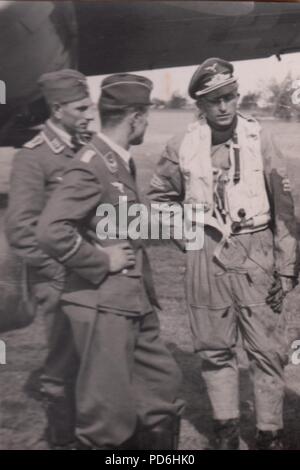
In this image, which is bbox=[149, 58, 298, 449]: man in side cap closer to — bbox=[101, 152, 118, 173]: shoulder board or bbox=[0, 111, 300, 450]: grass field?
bbox=[0, 111, 300, 450]: grass field

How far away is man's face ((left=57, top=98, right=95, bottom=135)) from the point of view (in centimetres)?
283

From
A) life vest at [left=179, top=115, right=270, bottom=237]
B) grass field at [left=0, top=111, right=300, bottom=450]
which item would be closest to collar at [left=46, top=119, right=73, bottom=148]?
grass field at [left=0, top=111, right=300, bottom=450]

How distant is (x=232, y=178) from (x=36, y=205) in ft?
2.98

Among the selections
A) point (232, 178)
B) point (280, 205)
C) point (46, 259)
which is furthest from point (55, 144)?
point (280, 205)

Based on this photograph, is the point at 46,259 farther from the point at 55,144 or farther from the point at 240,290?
the point at 240,290

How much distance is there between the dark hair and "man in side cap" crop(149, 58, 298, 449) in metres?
0.25

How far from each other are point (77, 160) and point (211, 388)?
1.22 meters

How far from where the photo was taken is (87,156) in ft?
9.02

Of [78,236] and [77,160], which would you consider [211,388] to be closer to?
[78,236]

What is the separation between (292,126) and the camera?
10.1ft

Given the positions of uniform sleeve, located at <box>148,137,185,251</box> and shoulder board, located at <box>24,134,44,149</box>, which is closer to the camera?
shoulder board, located at <box>24,134,44,149</box>

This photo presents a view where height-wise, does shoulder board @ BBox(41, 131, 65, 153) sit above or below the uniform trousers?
above

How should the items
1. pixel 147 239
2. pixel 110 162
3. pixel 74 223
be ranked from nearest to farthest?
1. pixel 74 223
2. pixel 110 162
3. pixel 147 239

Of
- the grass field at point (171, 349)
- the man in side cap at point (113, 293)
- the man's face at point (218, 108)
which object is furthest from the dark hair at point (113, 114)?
the man's face at point (218, 108)
